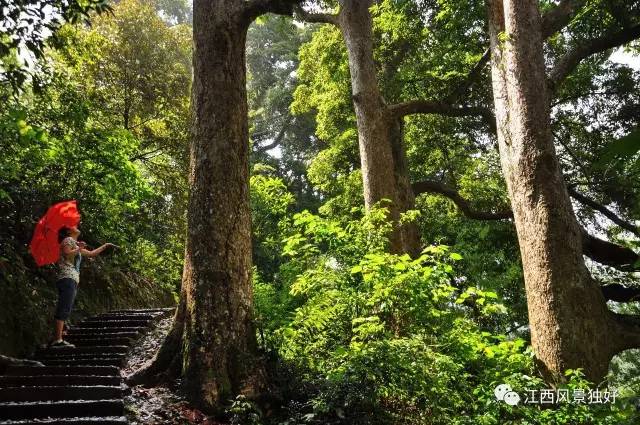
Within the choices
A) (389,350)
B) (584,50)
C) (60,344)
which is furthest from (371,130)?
(60,344)

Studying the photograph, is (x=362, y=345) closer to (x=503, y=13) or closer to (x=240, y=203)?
(x=240, y=203)

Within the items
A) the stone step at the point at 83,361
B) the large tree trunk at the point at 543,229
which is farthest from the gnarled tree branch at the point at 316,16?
the stone step at the point at 83,361

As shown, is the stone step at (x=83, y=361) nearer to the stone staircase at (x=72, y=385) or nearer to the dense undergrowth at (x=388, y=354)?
the stone staircase at (x=72, y=385)

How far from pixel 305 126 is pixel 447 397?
67.9ft

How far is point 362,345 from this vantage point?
5312mm

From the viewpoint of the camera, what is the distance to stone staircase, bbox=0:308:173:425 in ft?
14.7

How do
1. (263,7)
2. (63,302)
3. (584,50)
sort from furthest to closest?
(584,50) < (63,302) < (263,7)

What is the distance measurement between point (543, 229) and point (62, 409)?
6.01 m

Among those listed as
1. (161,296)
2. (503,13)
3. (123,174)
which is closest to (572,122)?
(503,13)

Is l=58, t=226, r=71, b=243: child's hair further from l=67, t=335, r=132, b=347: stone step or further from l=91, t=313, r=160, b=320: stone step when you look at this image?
l=91, t=313, r=160, b=320: stone step

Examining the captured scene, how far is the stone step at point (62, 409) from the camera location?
177 inches

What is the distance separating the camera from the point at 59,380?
5.34 metres

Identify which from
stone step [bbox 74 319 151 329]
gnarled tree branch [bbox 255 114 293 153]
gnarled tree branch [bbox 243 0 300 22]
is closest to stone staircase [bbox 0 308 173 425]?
stone step [bbox 74 319 151 329]

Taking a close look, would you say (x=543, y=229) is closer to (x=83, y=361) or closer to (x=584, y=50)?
(x=584, y=50)
